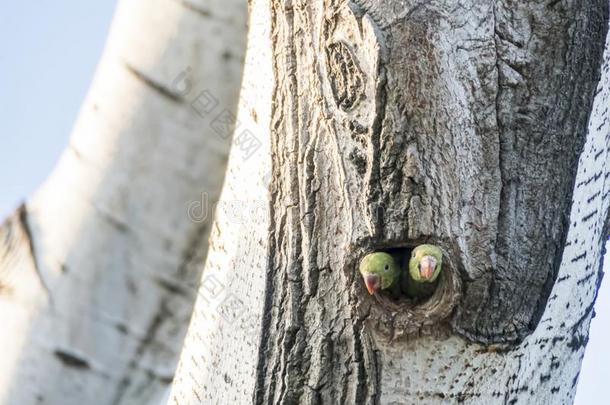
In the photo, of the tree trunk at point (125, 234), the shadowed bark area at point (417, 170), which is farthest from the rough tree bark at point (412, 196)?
the tree trunk at point (125, 234)

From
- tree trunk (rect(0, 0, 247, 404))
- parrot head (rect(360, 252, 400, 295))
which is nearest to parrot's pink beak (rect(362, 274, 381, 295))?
parrot head (rect(360, 252, 400, 295))

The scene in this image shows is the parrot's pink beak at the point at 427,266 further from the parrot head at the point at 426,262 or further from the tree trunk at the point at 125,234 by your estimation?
the tree trunk at the point at 125,234

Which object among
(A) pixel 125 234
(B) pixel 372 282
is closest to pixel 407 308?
(B) pixel 372 282

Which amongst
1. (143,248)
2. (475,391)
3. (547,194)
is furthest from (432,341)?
(143,248)

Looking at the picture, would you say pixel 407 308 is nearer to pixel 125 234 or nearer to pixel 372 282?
Answer: pixel 372 282

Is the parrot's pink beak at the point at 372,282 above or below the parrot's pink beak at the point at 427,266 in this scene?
below
